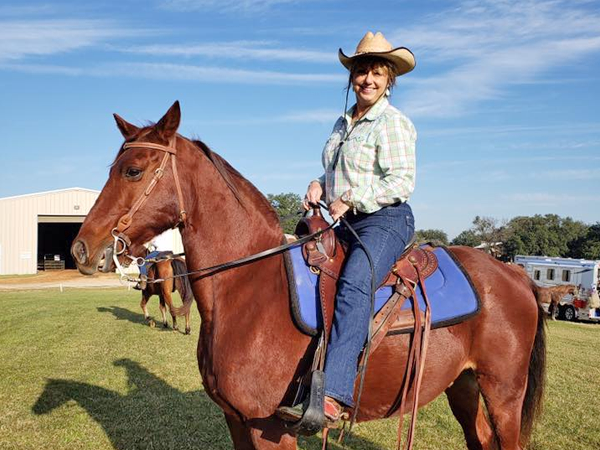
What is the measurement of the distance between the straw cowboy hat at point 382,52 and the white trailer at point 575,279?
24.7 meters

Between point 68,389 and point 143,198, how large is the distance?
22.0 feet

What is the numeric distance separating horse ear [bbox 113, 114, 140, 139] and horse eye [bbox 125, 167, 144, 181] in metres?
0.39

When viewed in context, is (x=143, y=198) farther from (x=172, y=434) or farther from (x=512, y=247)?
(x=512, y=247)

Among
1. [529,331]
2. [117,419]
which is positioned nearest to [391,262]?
[529,331]

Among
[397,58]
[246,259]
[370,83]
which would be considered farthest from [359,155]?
[246,259]

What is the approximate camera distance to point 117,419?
23.4 feet

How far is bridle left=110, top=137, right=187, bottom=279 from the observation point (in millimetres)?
3229

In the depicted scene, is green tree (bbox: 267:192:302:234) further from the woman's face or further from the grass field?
the grass field

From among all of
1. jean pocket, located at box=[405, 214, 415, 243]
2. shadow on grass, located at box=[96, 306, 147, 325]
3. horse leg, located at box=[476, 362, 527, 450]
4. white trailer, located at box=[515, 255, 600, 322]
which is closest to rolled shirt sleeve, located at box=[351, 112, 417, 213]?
jean pocket, located at box=[405, 214, 415, 243]

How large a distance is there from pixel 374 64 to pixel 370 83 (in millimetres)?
159

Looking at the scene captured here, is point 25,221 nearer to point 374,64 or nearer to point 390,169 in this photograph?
point 374,64

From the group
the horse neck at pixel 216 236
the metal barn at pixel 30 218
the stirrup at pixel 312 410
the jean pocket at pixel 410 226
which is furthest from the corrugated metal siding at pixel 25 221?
the stirrup at pixel 312 410

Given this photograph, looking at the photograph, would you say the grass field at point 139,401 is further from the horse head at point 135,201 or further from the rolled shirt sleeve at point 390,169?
the rolled shirt sleeve at point 390,169

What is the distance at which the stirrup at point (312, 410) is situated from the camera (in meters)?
3.02
